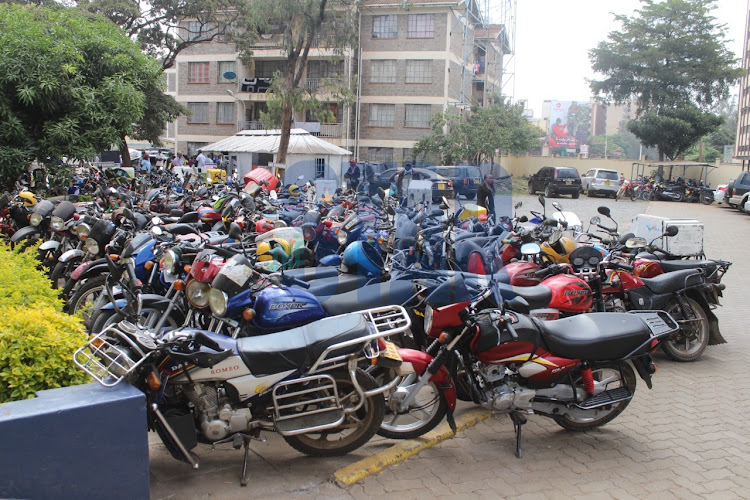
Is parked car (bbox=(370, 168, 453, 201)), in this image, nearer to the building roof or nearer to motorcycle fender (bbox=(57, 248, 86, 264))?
the building roof

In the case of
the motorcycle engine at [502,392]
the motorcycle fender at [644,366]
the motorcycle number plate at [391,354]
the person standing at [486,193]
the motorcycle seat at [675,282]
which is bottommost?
the motorcycle engine at [502,392]

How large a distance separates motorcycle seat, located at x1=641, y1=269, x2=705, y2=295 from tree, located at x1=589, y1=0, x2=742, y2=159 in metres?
33.0

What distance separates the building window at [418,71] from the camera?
109 feet

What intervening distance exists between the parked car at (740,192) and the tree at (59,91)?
72.0 ft

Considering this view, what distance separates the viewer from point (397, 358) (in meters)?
3.97

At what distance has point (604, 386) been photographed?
4.45 meters

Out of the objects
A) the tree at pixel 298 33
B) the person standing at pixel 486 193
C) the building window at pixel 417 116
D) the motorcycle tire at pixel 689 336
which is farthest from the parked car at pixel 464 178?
the motorcycle tire at pixel 689 336

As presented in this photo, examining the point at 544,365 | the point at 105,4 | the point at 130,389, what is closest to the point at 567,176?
the point at 105,4

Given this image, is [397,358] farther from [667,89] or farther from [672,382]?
[667,89]

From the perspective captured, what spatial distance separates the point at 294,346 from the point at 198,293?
946 mm

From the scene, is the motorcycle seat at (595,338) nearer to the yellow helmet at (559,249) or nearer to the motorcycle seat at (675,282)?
the motorcycle seat at (675,282)

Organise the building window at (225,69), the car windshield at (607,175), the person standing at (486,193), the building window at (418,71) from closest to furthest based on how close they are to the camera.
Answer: the person standing at (486,193)
the car windshield at (607,175)
the building window at (418,71)
the building window at (225,69)

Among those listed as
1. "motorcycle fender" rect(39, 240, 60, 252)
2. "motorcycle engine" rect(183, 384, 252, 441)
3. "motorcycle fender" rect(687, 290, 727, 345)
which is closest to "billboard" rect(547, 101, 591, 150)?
"motorcycle fender" rect(687, 290, 727, 345)

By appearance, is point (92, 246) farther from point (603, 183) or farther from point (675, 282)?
point (603, 183)
